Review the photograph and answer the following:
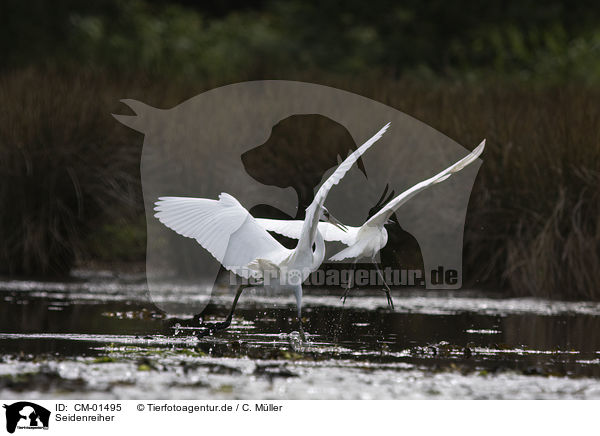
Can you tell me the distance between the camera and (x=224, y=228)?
859 centimetres

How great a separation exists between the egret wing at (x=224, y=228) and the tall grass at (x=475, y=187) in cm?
472

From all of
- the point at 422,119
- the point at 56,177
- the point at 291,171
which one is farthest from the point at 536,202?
the point at 56,177

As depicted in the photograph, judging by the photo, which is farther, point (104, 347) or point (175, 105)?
point (175, 105)

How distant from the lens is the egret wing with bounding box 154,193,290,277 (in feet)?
28.2

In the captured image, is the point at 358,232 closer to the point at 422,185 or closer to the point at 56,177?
the point at 422,185

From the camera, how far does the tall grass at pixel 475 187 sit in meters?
12.5

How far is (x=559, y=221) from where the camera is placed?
→ 41.8 feet

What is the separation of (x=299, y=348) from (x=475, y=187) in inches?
225

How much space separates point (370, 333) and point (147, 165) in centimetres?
578
